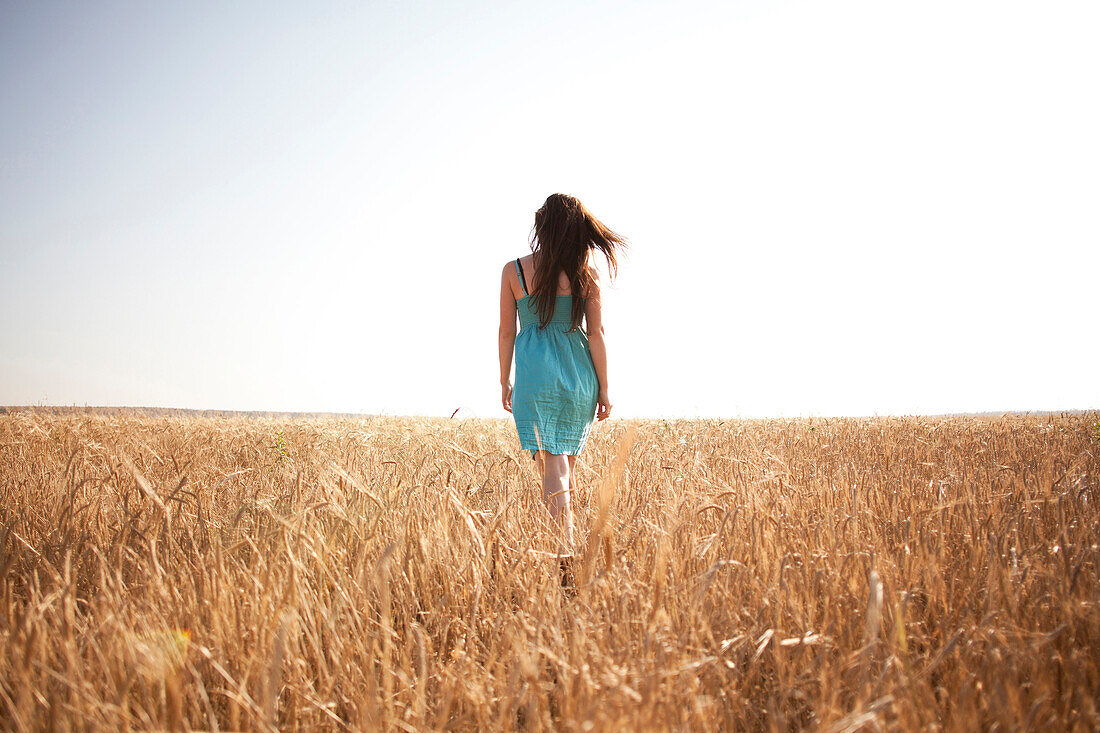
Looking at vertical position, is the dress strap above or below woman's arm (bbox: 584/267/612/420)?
above

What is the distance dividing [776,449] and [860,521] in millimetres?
3067

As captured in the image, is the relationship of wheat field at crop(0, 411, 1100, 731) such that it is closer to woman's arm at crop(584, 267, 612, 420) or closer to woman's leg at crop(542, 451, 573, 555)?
woman's leg at crop(542, 451, 573, 555)

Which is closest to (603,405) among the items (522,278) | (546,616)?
(522,278)

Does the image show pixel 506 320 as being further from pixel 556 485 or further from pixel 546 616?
pixel 546 616

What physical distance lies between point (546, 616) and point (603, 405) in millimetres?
1678

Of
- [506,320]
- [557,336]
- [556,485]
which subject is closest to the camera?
[556,485]

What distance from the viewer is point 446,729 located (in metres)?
1.33

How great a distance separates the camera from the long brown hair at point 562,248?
9.74 ft

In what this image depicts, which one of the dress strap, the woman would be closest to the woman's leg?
the woman

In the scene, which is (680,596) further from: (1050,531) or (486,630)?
(1050,531)

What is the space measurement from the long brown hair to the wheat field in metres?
1.14

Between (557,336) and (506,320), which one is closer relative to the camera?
(557,336)

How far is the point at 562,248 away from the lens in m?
2.97

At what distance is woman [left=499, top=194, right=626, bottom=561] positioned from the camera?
2963 millimetres
